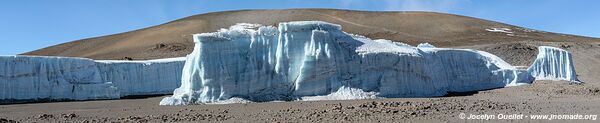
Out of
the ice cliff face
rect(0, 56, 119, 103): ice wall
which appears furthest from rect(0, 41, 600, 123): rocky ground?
the ice cliff face

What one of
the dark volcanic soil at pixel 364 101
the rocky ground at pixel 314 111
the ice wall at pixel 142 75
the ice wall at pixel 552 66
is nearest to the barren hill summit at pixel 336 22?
the dark volcanic soil at pixel 364 101

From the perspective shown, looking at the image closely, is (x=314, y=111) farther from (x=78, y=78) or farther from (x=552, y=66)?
(x=552, y=66)

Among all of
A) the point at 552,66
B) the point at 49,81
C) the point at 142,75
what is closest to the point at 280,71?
the point at 142,75

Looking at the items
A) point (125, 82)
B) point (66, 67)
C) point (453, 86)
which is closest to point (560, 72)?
point (453, 86)

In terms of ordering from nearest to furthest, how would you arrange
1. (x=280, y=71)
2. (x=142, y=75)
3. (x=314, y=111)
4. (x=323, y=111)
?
1. (x=323, y=111)
2. (x=314, y=111)
3. (x=280, y=71)
4. (x=142, y=75)

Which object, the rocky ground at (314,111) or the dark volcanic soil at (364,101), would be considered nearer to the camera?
the rocky ground at (314,111)

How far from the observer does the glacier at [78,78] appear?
983 inches

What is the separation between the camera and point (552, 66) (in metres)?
31.0

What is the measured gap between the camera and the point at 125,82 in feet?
92.3

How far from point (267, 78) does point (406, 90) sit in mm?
4914

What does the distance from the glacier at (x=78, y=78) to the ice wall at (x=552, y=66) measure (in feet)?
53.0

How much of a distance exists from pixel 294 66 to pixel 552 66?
566 inches

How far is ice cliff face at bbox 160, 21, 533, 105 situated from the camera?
73.4ft

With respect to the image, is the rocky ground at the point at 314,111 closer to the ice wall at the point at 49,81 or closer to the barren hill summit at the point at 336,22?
the ice wall at the point at 49,81
